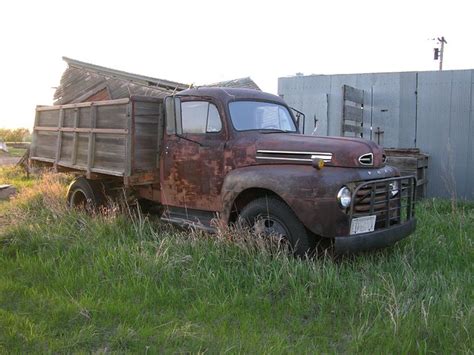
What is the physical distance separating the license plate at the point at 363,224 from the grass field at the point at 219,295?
0.38 m

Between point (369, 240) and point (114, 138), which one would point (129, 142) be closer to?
point (114, 138)

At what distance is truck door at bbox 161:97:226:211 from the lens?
20.3 feet

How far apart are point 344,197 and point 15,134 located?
3367 cm

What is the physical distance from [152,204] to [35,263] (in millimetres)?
2585

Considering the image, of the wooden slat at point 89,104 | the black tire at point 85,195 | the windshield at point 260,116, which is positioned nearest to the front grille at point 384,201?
the windshield at point 260,116

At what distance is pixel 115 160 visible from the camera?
23.1 feet

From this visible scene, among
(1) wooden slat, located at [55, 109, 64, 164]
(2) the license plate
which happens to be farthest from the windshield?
(1) wooden slat, located at [55, 109, 64, 164]

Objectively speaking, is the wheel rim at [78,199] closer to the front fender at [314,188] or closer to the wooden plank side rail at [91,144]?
the wooden plank side rail at [91,144]

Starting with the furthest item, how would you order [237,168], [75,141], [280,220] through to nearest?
[75,141] → [237,168] → [280,220]

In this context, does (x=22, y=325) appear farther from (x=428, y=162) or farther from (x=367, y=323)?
(x=428, y=162)

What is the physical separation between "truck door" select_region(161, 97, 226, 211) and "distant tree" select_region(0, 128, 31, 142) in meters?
29.9

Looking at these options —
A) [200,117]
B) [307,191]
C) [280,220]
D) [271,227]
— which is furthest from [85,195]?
[307,191]

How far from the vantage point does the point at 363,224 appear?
5.18 meters

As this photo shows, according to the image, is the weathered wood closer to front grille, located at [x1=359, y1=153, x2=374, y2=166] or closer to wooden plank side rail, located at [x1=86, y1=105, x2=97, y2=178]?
wooden plank side rail, located at [x1=86, y1=105, x2=97, y2=178]
